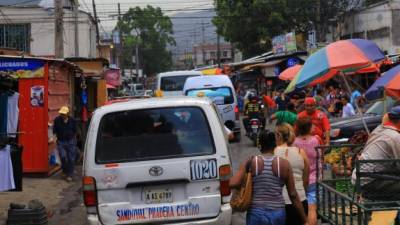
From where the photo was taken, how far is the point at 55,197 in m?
12.3

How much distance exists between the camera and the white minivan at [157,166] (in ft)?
21.7

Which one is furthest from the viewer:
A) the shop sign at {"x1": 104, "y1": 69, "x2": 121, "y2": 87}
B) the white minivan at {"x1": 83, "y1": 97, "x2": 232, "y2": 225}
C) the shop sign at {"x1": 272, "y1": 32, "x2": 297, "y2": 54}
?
the shop sign at {"x1": 272, "y1": 32, "x2": 297, "y2": 54}

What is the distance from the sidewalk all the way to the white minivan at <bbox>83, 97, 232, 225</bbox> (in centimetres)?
344

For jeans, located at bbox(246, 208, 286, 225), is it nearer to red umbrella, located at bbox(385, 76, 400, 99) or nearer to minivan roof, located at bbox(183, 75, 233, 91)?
red umbrella, located at bbox(385, 76, 400, 99)

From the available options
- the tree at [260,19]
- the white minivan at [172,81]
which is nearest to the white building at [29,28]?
the white minivan at [172,81]

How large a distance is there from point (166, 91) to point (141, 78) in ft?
233

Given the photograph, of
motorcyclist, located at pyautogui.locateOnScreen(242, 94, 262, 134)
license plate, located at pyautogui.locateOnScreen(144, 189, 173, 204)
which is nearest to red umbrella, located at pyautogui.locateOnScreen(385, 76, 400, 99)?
license plate, located at pyautogui.locateOnScreen(144, 189, 173, 204)

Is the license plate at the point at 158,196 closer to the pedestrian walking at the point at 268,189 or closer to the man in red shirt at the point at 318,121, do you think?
the pedestrian walking at the point at 268,189

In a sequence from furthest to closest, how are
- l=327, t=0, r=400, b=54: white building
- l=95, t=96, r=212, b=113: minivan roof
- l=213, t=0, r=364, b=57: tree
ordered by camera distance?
l=213, t=0, r=364, b=57: tree < l=327, t=0, r=400, b=54: white building < l=95, t=96, r=212, b=113: minivan roof

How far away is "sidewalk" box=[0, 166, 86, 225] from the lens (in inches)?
408

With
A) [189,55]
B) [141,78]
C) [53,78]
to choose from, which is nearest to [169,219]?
[53,78]

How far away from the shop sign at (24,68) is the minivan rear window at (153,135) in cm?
749

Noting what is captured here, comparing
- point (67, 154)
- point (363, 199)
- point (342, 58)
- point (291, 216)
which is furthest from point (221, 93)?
point (363, 199)

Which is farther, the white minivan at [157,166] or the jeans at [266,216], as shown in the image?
the white minivan at [157,166]
